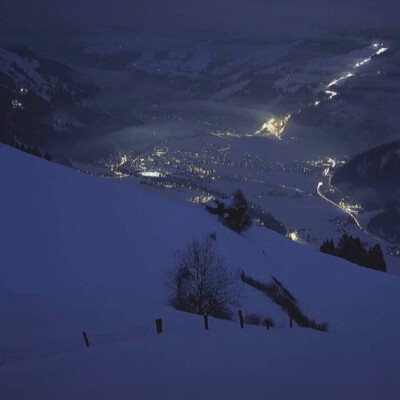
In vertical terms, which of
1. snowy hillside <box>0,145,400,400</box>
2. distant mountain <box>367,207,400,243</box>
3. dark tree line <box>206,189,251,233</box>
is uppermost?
distant mountain <box>367,207,400,243</box>

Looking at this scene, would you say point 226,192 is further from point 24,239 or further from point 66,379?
point 66,379

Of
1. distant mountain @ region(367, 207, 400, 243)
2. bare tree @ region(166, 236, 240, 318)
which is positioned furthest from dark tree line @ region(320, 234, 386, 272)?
distant mountain @ region(367, 207, 400, 243)

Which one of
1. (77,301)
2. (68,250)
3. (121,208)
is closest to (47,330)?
(77,301)

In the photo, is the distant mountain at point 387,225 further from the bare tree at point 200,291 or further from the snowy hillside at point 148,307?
the bare tree at point 200,291

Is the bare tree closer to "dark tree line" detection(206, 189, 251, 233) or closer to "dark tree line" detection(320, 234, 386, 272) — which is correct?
"dark tree line" detection(206, 189, 251, 233)

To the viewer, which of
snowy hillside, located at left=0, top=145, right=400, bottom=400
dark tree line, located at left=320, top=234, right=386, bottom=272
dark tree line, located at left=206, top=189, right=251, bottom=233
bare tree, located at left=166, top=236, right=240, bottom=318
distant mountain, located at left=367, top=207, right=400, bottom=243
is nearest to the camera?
snowy hillside, located at left=0, top=145, right=400, bottom=400

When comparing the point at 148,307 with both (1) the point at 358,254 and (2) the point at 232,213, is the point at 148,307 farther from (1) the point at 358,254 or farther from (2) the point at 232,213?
(1) the point at 358,254

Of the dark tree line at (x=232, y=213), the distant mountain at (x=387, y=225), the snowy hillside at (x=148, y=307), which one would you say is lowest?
the snowy hillside at (x=148, y=307)

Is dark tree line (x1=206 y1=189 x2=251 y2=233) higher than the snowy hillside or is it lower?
higher

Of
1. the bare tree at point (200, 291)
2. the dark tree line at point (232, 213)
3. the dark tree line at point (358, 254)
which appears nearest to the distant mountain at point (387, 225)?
the dark tree line at point (358, 254)

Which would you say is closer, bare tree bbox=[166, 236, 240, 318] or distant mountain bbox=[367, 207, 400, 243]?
bare tree bbox=[166, 236, 240, 318]
